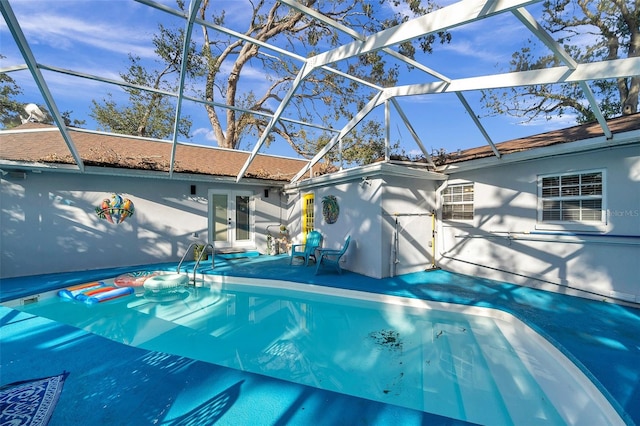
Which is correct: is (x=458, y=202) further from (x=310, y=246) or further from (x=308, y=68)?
(x=308, y=68)

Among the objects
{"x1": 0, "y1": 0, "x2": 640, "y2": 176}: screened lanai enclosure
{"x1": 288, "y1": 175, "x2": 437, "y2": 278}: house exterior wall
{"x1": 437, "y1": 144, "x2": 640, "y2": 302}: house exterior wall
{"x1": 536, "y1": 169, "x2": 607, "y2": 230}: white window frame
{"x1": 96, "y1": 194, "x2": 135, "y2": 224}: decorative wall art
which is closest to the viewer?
{"x1": 0, "y1": 0, "x2": 640, "y2": 176}: screened lanai enclosure

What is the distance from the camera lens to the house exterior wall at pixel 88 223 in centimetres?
745

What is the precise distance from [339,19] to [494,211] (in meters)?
8.23

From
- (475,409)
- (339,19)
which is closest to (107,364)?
(475,409)

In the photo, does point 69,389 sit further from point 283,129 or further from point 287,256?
point 283,129

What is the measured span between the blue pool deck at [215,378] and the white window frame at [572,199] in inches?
60.5

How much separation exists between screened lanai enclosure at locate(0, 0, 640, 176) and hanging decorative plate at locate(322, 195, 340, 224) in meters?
1.08

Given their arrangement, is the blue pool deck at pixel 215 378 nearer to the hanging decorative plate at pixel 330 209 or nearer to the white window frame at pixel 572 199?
the white window frame at pixel 572 199

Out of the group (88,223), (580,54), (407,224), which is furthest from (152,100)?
(580,54)

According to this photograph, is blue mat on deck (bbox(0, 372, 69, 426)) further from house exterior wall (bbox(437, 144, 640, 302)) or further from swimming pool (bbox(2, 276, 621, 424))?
house exterior wall (bbox(437, 144, 640, 302))

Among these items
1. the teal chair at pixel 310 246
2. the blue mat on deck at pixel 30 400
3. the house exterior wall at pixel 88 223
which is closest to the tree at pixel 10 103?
the house exterior wall at pixel 88 223

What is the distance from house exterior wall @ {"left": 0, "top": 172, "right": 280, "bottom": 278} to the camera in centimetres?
745

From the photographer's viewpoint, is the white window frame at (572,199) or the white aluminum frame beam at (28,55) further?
the white window frame at (572,199)

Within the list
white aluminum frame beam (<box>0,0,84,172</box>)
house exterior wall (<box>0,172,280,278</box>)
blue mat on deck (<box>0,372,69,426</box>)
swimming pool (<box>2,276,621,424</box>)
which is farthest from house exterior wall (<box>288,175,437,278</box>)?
white aluminum frame beam (<box>0,0,84,172</box>)
